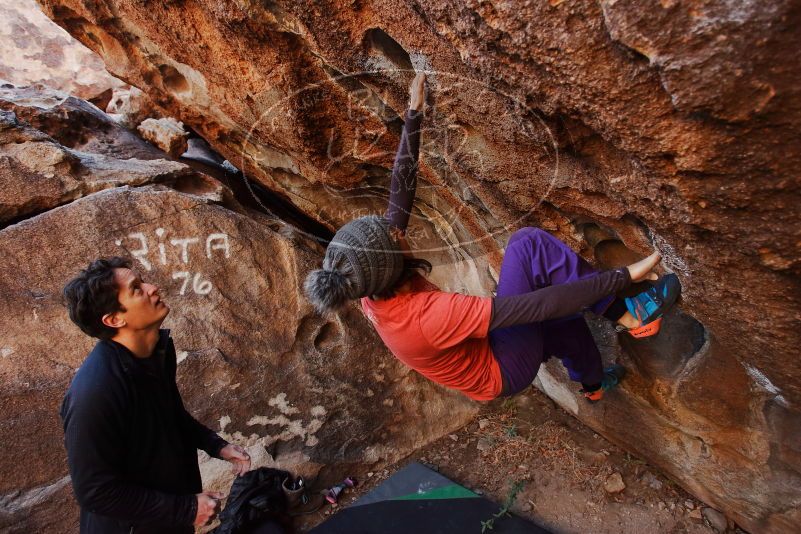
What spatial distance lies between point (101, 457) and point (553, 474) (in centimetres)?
278

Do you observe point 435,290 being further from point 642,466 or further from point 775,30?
point 642,466

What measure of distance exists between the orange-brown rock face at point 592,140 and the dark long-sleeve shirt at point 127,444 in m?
1.63

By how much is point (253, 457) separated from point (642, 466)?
263cm

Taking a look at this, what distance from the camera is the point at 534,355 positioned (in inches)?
92.8

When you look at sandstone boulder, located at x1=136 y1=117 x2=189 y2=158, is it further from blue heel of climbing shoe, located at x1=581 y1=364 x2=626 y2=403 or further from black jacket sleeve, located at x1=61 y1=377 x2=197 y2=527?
blue heel of climbing shoe, located at x1=581 y1=364 x2=626 y2=403

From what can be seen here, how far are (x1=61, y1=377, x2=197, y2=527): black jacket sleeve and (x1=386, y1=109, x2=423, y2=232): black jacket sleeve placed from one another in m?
1.27

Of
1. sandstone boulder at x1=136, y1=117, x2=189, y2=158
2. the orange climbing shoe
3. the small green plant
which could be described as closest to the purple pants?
the orange climbing shoe

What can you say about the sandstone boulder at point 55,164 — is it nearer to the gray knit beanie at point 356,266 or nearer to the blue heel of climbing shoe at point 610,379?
the gray knit beanie at point 356,266

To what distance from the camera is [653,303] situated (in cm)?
209

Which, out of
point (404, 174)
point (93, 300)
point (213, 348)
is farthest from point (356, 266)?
point (213, 348)

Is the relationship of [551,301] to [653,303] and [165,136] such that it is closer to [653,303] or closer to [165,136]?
[653,303]

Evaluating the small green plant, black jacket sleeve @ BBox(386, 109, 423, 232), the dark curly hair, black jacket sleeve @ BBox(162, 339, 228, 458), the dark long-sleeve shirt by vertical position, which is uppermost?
black jacket sleeve @ BBox(386, 109, 423, 232)

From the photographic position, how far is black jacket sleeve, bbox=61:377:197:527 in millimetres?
1643

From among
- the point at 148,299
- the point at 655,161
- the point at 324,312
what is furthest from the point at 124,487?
the point at 655,161
